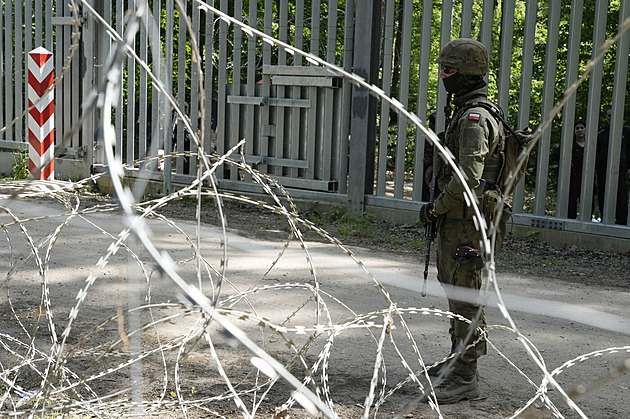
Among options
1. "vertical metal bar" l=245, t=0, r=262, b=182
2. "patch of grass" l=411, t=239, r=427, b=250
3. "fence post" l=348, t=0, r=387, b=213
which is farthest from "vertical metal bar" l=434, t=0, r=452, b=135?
"vertical metal bar" l=245, t=0, r=262, b=182

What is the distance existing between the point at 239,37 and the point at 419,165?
9.95 feet

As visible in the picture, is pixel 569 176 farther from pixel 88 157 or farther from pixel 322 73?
pixel 88 157

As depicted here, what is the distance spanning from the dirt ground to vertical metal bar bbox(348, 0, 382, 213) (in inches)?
20.0

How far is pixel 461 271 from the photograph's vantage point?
4215 millimetres

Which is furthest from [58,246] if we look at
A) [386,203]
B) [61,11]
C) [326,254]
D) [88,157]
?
[61,11]

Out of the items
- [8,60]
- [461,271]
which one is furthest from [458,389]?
[8,60]

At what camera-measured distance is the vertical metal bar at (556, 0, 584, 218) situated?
866 cm

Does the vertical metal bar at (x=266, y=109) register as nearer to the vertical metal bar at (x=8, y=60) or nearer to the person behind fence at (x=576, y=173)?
the person behind fence at (x=576, y=173)

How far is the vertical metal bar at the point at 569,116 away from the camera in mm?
8664

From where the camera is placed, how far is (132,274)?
672cm

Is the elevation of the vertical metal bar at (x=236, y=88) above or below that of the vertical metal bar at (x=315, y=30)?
below

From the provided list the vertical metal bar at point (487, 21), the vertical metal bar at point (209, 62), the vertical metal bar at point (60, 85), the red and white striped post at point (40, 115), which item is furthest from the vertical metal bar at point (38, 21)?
the vertical metal bar at point (487, 21)

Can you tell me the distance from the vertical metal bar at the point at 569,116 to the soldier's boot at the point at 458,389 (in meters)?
5.03

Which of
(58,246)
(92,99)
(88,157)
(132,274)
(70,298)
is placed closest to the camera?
(92,99)
